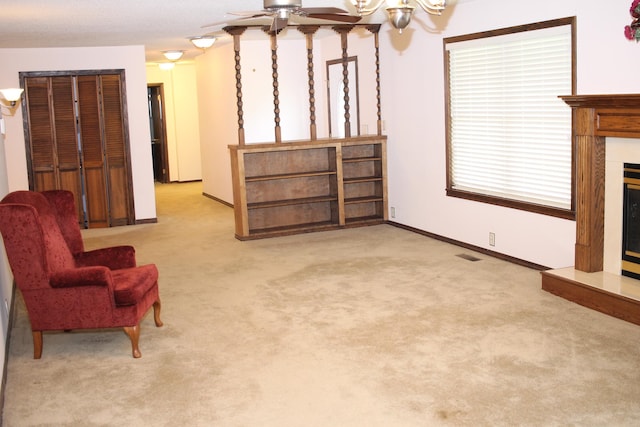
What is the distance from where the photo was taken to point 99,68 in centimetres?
918

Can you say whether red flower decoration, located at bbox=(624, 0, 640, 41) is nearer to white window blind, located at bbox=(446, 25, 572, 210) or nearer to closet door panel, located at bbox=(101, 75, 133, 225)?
white window blind, located at bbox=(446, 25, 572, 210)

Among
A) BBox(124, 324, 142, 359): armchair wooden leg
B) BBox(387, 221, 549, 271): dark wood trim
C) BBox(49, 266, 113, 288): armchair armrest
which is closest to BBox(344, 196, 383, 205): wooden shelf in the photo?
BBox(387, 221, 549, 271): dark wood trim

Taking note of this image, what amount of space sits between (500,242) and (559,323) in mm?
1971

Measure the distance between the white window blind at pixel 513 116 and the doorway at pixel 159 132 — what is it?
8.05m

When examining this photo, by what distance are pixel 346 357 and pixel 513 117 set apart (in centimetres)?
312

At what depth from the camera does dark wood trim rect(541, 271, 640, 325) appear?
4.73 metres

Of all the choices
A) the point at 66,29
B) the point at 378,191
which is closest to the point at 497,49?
the point at 378,191

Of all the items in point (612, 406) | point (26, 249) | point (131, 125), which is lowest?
point (612, 406)

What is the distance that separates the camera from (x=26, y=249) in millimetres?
4344

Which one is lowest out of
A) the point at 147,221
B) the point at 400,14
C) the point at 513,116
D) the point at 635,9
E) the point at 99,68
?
the point at 147,221

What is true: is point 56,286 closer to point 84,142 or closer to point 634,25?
point 634,25

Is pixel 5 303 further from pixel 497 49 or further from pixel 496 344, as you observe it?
pixel 497 49

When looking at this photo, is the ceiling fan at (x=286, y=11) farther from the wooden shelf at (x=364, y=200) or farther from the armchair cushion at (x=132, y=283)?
the wooden shelf at (x=364, y=200)

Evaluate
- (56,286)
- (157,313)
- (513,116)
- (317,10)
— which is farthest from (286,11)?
(513,116)
